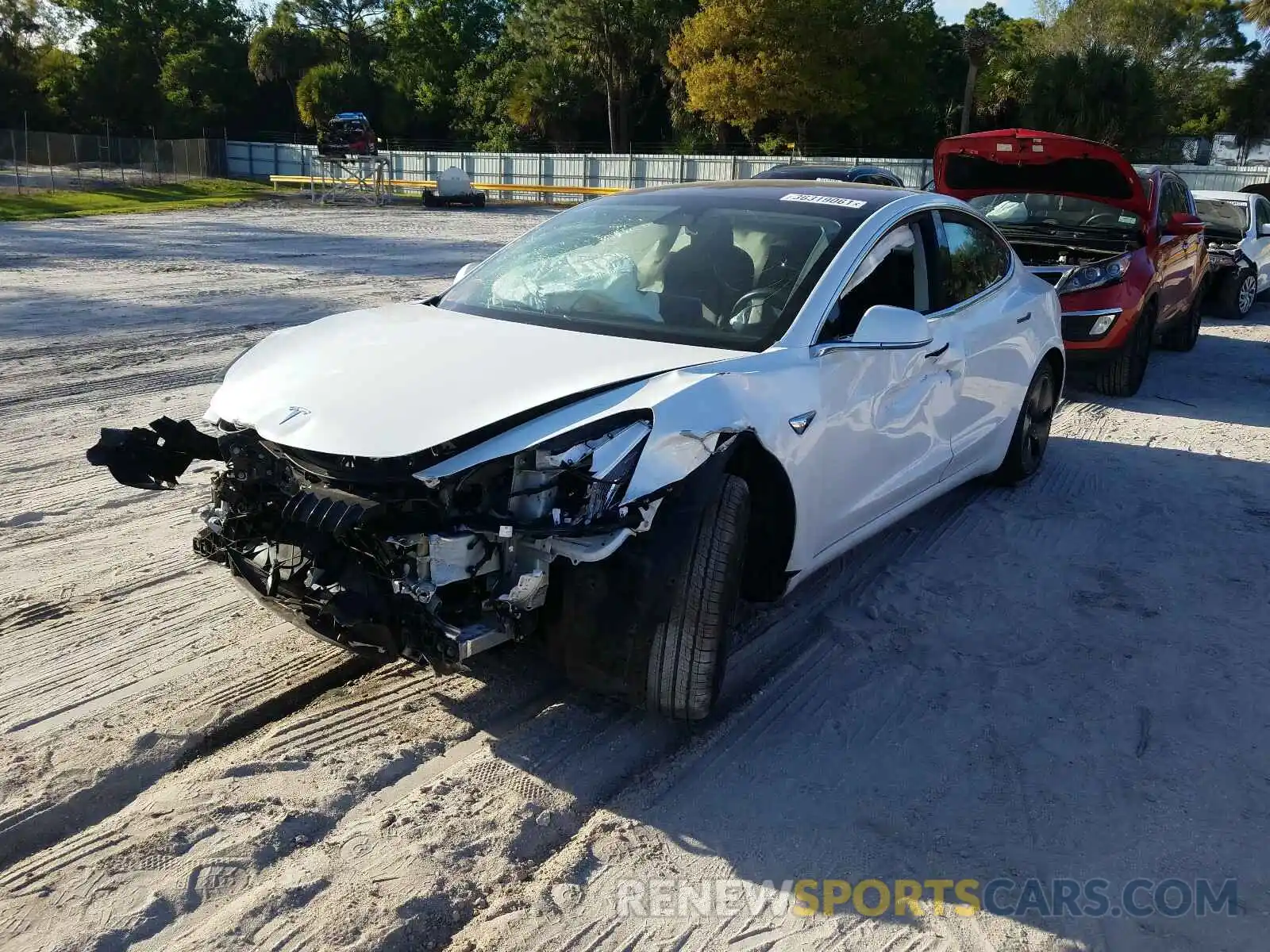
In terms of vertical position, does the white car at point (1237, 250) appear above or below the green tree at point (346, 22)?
below

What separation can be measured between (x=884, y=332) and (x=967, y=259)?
5.49 ft

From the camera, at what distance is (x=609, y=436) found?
3.02 m

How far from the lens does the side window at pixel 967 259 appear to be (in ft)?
16.1

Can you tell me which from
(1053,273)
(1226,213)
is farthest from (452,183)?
(1053,273)

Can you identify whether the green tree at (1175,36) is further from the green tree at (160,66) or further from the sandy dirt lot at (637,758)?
the sandy dirt lot at (637,758)

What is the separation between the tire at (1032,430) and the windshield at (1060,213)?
11.0ft

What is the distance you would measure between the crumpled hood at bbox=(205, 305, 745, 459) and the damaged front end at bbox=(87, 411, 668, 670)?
0.31 feet

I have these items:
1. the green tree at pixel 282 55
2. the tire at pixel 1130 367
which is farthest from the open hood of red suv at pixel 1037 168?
the green tree at pixel 282 55

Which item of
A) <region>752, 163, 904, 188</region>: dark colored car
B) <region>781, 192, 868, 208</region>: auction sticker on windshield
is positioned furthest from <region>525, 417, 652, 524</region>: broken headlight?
<region>752, 163, 904, 188</region>: dark colored car

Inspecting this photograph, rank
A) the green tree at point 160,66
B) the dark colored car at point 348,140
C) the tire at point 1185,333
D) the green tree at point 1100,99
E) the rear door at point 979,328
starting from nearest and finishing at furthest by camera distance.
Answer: the rear door at point 979,328, the tire at point 1185,333, the dark colored car at point 348,140, the green tree at point 1100,99, the green tree at point 160,66

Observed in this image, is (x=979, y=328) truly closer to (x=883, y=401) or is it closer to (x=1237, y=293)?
(x=883, y=401)

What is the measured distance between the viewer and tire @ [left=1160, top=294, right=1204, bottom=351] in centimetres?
1095

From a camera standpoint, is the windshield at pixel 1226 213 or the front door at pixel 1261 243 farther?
the windshield at pixel 1226 213

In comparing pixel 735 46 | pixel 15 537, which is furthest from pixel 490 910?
pixel 735 46
